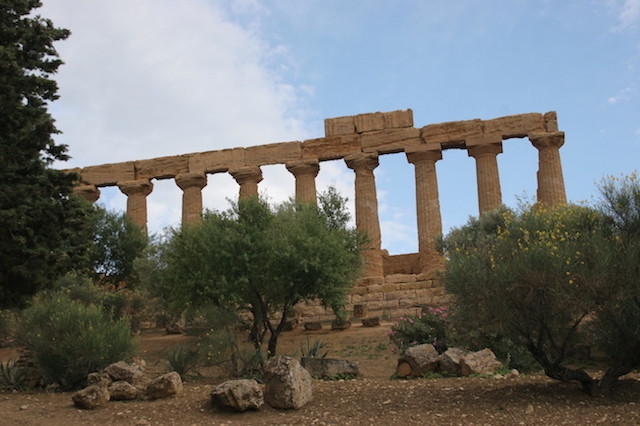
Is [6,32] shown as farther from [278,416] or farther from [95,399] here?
[278,416]

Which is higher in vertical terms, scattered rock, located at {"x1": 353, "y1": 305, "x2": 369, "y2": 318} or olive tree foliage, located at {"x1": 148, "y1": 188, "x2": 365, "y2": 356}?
olive tree foliage, located at {"x1": 148, "y1": 188, "x2": 365, "y2": 356}

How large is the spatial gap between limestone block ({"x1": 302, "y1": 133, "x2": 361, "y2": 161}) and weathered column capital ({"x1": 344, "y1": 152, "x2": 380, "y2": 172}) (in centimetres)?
32

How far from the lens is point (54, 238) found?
48.6ft

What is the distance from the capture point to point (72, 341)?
590 inches

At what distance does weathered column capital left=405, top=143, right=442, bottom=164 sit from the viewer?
1206 inches

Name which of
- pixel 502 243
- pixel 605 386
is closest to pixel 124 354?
pixel 502 243

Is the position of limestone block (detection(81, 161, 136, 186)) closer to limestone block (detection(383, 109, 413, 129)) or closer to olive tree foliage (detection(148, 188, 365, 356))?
limestone block (detection(383, 109, 413, 129))

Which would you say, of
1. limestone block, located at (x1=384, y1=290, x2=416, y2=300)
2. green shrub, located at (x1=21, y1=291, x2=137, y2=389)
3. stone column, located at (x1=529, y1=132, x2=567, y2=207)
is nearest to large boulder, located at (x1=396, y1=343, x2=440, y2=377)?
green shrub, located at (x1=21, y1=291, x2=137, y2=389)

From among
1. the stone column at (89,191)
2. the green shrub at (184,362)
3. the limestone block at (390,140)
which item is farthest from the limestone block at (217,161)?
the green shrub at (184,362)

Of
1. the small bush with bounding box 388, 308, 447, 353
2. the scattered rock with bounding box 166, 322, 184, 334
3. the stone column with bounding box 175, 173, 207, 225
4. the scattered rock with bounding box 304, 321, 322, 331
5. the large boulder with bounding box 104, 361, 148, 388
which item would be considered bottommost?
the large boulder with bounding box 104, 361, 148, 388

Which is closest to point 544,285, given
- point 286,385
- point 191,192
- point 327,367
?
point 286,385

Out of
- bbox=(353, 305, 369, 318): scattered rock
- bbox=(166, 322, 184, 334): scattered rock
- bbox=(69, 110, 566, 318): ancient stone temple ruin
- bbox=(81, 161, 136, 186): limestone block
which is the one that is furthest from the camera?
bbox=(81, 161, 136, 186): limestone block

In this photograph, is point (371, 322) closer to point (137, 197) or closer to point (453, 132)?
point (453, 132)

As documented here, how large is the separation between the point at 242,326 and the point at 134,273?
40.2 feet
